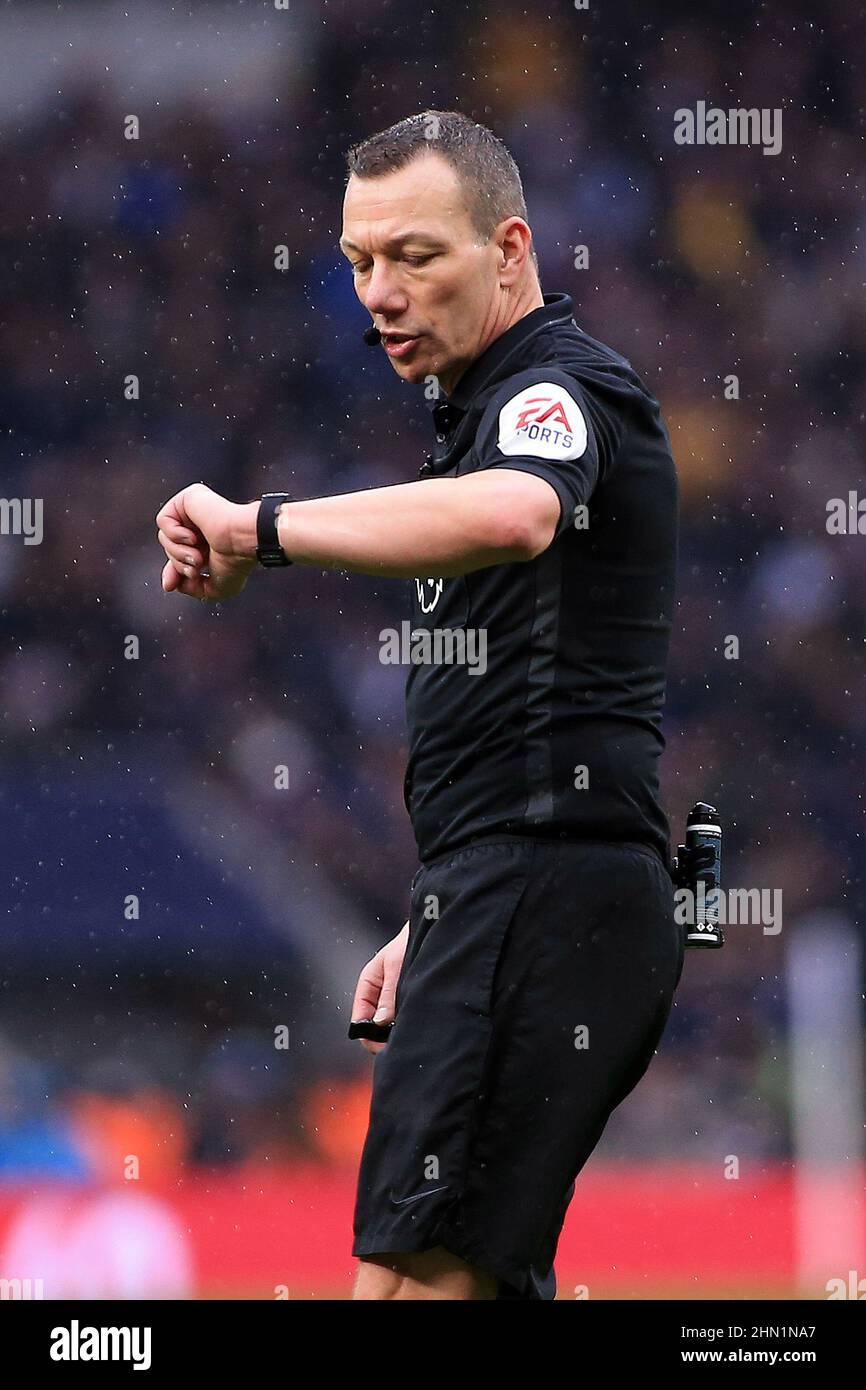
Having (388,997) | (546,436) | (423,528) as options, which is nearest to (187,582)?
(423,528)

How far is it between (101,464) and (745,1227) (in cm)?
359

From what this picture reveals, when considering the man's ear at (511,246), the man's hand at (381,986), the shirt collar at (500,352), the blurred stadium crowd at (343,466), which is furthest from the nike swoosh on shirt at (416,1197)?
the blurred stadium crowd at (343,466)

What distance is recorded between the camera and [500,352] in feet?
7.20

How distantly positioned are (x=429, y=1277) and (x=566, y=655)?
68 centimetres

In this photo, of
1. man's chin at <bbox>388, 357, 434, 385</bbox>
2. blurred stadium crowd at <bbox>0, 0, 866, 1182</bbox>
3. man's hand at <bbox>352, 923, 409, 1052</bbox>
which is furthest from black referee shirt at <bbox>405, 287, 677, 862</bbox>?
blurred stadium crowd at <bbox>0, 0, 866, 1182</bbox>

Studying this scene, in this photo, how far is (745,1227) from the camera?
485cm

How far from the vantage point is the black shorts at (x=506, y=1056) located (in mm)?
1961

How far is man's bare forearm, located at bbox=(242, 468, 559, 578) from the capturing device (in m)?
1.76

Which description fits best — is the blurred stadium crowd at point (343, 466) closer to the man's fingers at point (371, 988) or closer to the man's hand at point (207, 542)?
the man's fingers at point (371, 988)

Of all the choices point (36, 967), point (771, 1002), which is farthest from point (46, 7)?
point (771, 1002)

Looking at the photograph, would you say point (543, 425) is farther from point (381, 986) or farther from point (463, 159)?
point (381, 986)

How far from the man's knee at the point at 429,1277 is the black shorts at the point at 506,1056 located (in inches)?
0.9

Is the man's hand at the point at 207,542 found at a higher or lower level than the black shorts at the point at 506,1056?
higher
